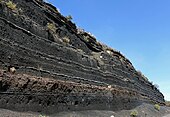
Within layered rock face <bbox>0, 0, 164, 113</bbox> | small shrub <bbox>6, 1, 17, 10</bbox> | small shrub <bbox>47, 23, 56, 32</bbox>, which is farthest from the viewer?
small shrub <bbox>47, 23, 56, 32</bbox>

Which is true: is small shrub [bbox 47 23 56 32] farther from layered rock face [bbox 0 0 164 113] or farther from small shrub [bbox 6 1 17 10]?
small shrub [bbox 6 1 17 10]

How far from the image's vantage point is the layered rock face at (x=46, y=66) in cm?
1523

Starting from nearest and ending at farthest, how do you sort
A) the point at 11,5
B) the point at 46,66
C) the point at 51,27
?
the point at 11,5, the point at 46,66, the point at 51,27

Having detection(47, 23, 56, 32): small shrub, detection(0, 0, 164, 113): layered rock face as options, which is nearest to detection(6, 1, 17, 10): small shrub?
detection(0, 0, 164, 113): layered rock face

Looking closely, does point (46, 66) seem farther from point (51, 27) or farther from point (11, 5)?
point (51, 27)

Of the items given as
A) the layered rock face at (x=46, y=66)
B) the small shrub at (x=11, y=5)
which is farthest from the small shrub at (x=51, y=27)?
the small shrub at (x=11, y=5)

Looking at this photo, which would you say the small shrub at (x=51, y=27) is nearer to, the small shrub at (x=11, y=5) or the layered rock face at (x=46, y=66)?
the layered rock face at (x=46, y=66)

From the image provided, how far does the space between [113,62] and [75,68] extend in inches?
464

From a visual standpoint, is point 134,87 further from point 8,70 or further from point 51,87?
point 8,70

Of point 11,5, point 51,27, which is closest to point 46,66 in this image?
point 11,5

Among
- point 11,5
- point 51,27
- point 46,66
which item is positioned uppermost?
point 51,27

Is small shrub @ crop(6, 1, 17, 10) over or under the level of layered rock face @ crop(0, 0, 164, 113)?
over

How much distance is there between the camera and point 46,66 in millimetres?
18250

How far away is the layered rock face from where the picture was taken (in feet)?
50.0
